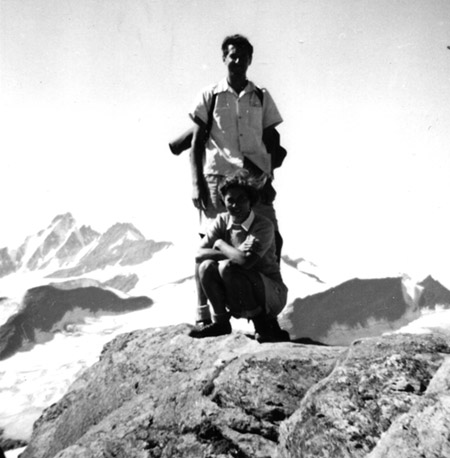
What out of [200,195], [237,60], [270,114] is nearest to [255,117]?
[270,114]

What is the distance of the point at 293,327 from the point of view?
82812 mm

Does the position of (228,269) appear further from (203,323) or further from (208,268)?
(203,323)

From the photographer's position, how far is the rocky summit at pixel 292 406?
184 cm

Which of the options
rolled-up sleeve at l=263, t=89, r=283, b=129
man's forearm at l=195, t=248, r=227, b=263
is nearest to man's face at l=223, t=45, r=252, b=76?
rolled-up sleeve at l=263, t=89, r=283, b=129

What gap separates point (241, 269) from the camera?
3768 millimetres

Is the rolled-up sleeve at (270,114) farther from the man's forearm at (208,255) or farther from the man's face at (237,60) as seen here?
the man's forearm at (208,255)

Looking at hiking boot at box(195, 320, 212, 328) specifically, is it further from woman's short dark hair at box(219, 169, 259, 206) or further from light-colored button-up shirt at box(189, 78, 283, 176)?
light-colored button-up shirt at box(189, 78, 283, 176)

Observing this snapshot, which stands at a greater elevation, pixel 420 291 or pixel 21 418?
pixel 21 418

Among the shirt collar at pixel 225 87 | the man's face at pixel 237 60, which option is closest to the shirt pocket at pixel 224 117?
the shirt collar at pixel 225 87

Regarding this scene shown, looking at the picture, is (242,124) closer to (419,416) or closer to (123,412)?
(123,412)

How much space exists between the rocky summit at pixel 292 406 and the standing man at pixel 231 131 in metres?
1.60

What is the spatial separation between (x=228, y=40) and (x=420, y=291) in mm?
115626

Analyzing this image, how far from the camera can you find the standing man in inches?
178

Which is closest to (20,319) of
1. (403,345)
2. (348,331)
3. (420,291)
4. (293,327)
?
(293,327)
